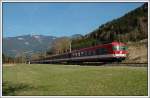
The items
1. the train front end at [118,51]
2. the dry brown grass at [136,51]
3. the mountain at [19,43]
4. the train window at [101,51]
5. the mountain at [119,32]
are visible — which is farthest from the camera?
the mountain at [119,32]

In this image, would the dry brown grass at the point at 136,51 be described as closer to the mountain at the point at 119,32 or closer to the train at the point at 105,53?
Result: the mountain at the point at 119,32

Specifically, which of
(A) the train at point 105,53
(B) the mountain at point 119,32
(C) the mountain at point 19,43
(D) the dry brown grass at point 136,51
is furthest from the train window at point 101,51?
(B) the mountain at point 119,32

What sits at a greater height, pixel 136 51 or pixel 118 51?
pixel 118 51

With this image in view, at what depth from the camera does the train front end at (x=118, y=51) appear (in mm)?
29078

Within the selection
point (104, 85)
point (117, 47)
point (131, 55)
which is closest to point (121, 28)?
point (131, 55)

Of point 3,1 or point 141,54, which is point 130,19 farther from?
point 3,1

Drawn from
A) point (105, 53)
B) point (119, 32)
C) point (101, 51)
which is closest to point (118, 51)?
point (105, 53)

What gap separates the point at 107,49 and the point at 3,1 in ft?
72.2

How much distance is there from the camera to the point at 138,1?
772 cm

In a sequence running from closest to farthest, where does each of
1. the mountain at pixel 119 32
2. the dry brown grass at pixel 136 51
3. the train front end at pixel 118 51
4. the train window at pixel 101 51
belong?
1. the train front end at pixel 118 51
2. the train window at pixel 101 51
3. the dry brown grass at pixel 136 51
4. the mountain at pixel 119 32

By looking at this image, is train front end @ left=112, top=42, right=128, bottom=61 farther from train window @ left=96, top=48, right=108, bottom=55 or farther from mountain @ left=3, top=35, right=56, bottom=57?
mountain @ left=3, top=35, right=56, bottom=57

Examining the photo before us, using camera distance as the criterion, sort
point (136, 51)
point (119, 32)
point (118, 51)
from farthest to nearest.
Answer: point (119, 32) → point (136, 51) → point (118, 51)

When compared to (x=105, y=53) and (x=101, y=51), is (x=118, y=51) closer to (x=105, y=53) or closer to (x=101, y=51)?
(x=105, y=53)

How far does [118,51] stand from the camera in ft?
96.7
